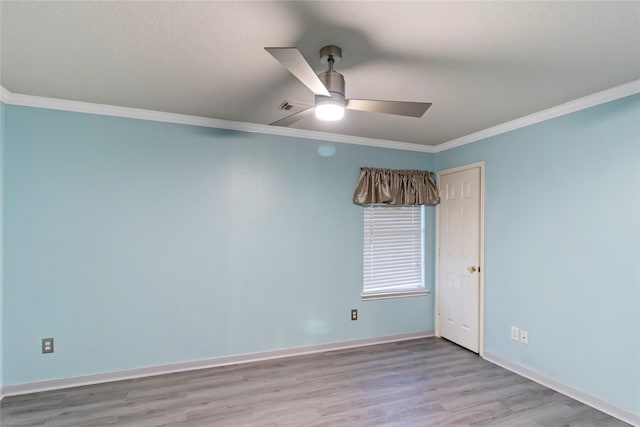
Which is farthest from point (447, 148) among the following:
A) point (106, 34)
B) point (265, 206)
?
point (106, 34)

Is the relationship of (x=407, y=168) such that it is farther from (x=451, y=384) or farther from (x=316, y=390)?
(x=316, y=390)

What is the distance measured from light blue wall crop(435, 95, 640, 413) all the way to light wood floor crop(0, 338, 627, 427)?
1.19 ft

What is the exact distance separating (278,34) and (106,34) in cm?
97

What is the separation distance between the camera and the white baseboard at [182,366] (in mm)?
2777

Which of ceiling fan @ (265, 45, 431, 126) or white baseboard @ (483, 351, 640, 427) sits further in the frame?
white baseboard @ (483, 351, 640, 427)

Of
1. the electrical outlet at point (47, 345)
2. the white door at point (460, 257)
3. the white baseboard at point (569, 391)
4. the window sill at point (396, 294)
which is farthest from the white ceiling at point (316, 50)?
the white baseboard at point (569, 391)

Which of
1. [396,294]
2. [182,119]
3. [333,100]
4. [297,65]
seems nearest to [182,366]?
[182,119]

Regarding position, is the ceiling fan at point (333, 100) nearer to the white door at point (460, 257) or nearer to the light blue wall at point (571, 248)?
the light blue wall at point (571, 248)

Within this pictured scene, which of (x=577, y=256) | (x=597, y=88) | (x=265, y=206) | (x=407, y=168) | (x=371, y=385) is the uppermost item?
(x=597, y=88)

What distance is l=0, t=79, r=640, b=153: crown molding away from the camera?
8.63 ft

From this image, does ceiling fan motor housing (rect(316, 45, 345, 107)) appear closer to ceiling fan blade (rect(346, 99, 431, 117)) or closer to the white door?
ceiling fan blade (rect(346, 99, 431, 117))

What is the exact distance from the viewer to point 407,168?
4297 millimetres

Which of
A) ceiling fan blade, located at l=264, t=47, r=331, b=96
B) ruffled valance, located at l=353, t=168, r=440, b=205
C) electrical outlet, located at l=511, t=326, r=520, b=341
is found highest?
ceiling fan blade, located at l=264, t=47, r=331, b=96

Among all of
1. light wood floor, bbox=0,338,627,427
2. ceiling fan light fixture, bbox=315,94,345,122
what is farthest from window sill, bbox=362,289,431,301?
ceiling fan light fixture, bbox=315,94,345,122
